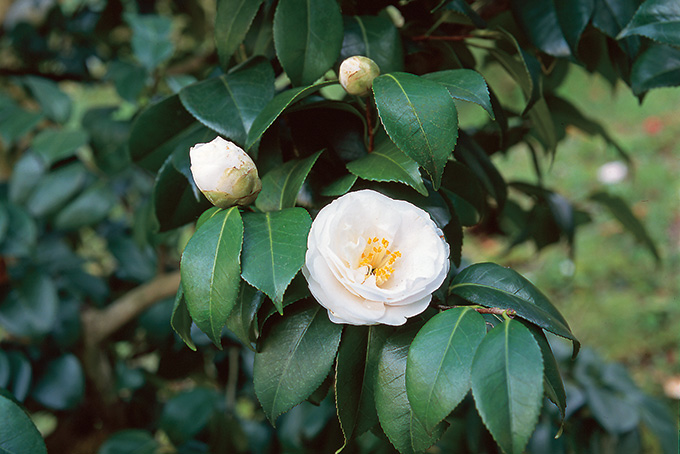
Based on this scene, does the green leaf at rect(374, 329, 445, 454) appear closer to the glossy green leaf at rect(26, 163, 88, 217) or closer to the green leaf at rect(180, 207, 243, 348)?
the green leaf at rect(180, 207, 243, 348)

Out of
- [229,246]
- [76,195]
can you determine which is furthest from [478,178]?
[76,195]

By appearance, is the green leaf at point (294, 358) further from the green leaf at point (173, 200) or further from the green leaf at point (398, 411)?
the green leaf at point (173, 200)

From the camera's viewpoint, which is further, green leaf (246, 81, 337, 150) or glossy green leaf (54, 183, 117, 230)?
glossy green leaf (54, 183, 117, 230)

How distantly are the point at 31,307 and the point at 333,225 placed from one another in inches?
28.4

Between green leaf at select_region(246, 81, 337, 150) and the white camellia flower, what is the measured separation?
0.09 metres

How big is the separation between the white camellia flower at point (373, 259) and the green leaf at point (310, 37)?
164 mm

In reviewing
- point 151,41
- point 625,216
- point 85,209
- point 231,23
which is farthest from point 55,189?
point 625,216

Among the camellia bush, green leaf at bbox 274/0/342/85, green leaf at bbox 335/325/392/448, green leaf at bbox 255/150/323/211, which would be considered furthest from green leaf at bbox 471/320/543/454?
green leaf at bbox 274/0/342/85

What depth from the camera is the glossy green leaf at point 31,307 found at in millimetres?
938

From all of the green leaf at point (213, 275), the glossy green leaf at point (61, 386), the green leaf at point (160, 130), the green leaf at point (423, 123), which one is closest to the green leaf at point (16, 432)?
the green leaf at point (213, 275)

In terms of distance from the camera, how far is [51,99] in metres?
1.08

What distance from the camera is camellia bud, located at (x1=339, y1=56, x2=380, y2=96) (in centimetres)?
50

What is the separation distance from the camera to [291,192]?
0.51 metres

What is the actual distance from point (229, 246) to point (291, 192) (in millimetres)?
88
